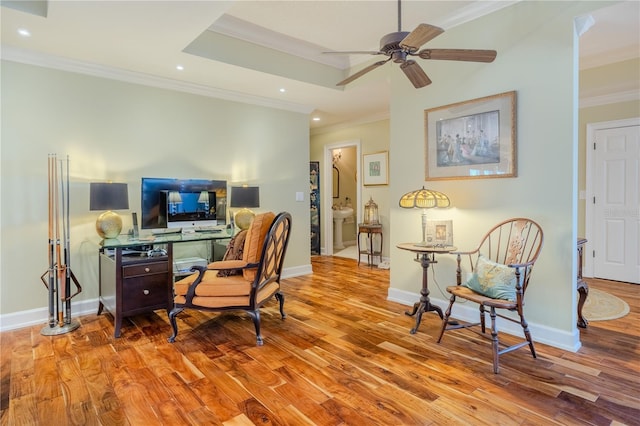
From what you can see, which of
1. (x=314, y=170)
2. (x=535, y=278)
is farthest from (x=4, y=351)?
(x=314, y=170)

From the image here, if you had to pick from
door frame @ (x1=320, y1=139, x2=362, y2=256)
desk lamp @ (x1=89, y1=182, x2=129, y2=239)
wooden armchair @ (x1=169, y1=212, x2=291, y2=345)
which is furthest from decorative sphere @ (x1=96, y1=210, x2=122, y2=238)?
door frame @ (x1=320, y1=139, x2=362, y2=256)

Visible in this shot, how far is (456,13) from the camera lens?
320 cm

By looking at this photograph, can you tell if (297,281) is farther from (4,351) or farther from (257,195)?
(4,351)

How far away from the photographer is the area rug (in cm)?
335

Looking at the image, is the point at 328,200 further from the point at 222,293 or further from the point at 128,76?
the point at 222,293

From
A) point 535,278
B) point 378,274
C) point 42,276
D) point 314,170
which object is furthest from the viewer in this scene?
point 314,170

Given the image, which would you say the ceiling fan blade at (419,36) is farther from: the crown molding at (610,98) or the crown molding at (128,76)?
the crown molding at (610,98)

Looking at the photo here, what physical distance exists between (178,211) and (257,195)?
1.00 metres

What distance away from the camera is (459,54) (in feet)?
7.48

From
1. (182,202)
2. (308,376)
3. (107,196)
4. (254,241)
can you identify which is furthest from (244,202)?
(308,376)

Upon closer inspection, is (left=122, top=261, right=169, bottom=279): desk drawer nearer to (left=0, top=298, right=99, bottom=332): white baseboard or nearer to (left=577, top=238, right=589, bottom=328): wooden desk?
(left=0, top=298, right=99, bottom=332): white baseboard

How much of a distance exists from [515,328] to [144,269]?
126 inches

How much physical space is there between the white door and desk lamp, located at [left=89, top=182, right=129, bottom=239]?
589 centimetres

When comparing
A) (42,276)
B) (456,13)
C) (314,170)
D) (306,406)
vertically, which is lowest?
(306,406)
